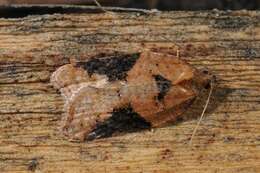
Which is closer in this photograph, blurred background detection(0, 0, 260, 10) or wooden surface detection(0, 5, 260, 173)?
wooden surface detection(0, 5, 260, 173)

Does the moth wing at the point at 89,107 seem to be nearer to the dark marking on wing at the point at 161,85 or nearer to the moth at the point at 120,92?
the moth at the point at 120,92

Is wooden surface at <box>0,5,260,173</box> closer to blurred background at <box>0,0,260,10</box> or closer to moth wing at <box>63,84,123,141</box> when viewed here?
moth wing at <box>63,84,123,141</box>

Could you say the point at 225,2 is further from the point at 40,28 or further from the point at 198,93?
the point at 40,28

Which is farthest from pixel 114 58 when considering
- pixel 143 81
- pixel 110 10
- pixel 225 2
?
pixel 225 2

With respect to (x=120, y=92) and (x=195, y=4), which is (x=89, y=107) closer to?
(x=120, y=92)

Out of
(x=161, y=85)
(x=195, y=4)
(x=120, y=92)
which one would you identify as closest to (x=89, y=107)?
(x=120, y=92)

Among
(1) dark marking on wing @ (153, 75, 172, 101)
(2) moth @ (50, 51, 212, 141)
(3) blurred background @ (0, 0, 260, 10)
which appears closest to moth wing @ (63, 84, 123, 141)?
(2) moth @ (50, 51, 212, 141)

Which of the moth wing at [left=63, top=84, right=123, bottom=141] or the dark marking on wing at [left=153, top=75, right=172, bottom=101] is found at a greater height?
the dark marking on wing at [left=153, top=75, right=172, bottom=101]
